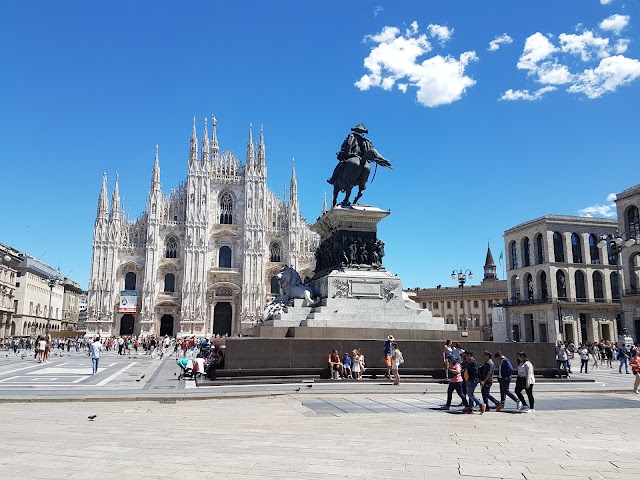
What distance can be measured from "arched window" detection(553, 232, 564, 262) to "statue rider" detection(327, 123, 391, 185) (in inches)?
1503

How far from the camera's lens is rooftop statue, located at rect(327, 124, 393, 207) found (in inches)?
640

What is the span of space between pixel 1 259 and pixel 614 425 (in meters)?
60.2

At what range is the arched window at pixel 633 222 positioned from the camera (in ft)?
139

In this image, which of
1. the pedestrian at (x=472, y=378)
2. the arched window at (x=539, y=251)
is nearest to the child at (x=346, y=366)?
the pedestrian at (x=472, y=378)

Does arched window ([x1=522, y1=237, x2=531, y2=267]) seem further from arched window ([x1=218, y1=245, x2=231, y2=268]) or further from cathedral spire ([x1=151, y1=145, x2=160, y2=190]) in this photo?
cathedral spire ([x1=151, y1=145, x2=160, y2=190])

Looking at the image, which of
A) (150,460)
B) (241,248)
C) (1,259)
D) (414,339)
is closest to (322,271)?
(414,339)

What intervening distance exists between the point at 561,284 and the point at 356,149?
39.3m

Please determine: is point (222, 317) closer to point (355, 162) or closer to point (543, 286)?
point (543, 286)

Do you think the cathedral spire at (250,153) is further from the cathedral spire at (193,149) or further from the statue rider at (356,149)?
the statue rider at (356,149)

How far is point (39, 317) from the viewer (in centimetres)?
7181

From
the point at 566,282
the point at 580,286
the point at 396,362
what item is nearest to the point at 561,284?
the point at 566,282

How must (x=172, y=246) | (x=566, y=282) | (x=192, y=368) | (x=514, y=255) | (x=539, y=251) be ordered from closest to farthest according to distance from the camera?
1. (x=192, y=368)
2. (x=566, y=282)
3. (x=539, y=251)
4. (x=514, y=255)
5. (x=172, y=246)

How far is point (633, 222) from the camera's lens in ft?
142

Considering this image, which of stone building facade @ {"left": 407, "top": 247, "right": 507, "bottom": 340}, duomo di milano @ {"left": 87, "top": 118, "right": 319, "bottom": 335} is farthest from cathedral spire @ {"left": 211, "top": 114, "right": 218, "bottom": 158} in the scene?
stone building facade @ {"left": 407, "top": 247, "right": 507, "bottom": 340}
